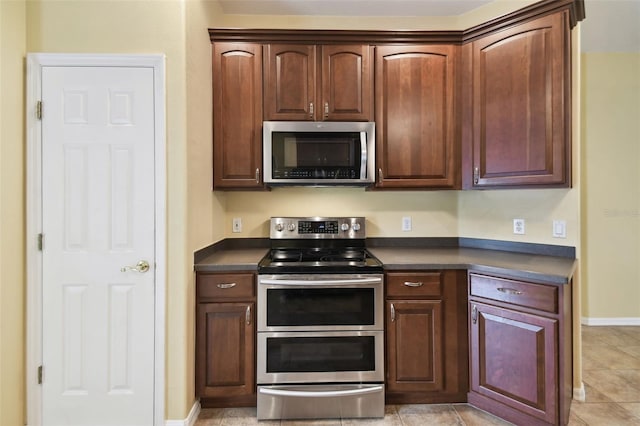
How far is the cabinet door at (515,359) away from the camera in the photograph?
1.75 metres

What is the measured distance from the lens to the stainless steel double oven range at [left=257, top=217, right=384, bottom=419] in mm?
1980

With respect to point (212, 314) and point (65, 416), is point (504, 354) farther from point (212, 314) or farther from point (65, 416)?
point (65, 416)

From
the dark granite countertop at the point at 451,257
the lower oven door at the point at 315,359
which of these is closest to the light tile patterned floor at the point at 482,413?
the lower oven door at the point at 315,359

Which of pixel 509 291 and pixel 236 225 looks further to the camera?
pixel 236 225

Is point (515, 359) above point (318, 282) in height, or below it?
below

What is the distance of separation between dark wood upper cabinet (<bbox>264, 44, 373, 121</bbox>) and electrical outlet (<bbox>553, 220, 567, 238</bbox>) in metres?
1.44

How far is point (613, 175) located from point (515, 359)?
105 inches

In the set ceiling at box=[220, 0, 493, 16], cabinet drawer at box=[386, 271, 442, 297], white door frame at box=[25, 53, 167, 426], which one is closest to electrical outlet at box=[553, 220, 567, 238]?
cabinet drawer at box=[386, 271, 442, 297]

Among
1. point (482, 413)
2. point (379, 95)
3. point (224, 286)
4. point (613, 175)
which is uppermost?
point (379, 95)

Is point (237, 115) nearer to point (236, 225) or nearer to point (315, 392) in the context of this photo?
point (236, 225)

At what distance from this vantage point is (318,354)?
78.8 inches

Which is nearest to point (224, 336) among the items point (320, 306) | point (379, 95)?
point (320, 306)

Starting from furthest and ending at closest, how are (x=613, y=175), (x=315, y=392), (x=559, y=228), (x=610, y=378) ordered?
1. (x=613, y=175)
2. (x=610, y=378)
3. (x=559, y=228)
4. (x=315, y=392)

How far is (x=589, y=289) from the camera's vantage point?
11.2 feet
